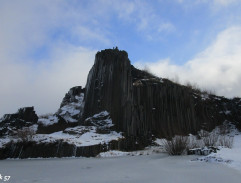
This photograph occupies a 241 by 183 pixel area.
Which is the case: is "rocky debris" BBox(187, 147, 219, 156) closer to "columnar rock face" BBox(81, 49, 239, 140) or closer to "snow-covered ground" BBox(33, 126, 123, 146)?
"columnar rock face" BBox(81, 49, 239, 140)

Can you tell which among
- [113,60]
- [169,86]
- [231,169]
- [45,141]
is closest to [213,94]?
[169,86]

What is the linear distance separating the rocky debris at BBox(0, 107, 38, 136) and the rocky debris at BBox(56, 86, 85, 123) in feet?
11.5

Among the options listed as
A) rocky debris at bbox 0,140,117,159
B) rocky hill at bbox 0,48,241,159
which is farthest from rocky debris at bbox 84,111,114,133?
rocky debris at bbox 0,140,117,159

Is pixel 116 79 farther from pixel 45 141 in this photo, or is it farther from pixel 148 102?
pixel 45 141

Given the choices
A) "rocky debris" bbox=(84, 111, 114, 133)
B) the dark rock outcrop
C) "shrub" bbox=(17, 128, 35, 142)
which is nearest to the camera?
"shrub" bbox=(17, 128, 35, 142)

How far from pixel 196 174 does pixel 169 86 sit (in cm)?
2208

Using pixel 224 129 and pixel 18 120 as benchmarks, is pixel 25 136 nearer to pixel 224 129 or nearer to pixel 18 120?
pixel 18 120

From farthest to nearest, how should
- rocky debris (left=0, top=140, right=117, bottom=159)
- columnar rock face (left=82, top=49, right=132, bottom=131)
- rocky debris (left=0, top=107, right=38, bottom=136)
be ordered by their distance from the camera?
rocky debris (left=0, top=107, right=38, bottom=136) < columnar rock face (left=82, top=49, right=132, bottom=131) < rocky debris (left=0, top=140, right=117, bottom=159)

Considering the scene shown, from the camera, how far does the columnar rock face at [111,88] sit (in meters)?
21.5

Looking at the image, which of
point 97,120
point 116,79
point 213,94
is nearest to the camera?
point 97,120

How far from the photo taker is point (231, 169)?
7.32m

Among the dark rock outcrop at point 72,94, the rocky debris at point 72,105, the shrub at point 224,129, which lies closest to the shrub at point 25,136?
the rocky debris at point 72,105

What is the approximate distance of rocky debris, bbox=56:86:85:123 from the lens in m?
28.1

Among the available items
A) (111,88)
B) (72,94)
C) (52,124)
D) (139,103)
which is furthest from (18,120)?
(139,103)
